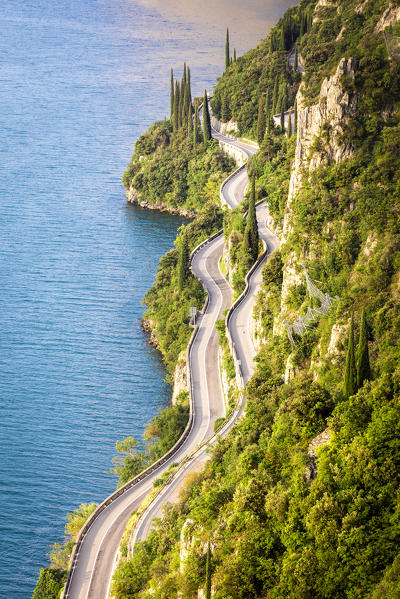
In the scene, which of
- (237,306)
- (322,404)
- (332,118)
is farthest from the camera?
(237,306)

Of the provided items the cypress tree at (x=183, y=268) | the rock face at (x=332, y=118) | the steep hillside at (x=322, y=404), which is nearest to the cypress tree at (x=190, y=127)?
the cypress tree at (x=183, y=268)

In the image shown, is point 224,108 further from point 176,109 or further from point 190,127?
point 176,109

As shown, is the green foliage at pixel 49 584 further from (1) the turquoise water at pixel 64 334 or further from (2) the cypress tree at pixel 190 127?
(2) the cypress tree at pixel 190 127

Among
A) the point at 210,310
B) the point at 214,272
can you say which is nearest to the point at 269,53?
the point at 214,272

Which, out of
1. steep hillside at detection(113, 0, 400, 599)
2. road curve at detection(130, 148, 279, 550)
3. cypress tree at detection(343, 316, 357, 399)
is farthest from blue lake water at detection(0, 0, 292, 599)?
cypress tree at detection(343, 316, 357, 399)

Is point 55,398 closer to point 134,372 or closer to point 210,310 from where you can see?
point 134,372

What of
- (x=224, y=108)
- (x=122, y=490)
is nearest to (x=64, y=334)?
(x=122, y=490)
